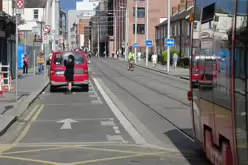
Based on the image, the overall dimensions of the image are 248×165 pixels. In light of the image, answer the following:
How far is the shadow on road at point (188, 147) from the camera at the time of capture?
8258 millimetres

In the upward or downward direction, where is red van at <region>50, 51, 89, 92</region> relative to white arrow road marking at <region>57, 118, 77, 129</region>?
upward

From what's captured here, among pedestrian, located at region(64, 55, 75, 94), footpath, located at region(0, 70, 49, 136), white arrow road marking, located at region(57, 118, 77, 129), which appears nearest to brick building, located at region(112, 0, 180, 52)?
pedestrian, located at region(64, 55, 75, 94)

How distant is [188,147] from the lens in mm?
9578

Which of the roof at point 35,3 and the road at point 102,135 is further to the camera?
the roof at point 35,3

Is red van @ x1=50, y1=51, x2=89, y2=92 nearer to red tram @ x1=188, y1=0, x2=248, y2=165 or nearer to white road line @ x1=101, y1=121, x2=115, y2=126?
white road line @ x1=101, y1=121, x2=115, y2=126

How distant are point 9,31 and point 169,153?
73.0ft

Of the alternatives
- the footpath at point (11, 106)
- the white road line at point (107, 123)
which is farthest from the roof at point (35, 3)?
the white road line at point (107, 123)

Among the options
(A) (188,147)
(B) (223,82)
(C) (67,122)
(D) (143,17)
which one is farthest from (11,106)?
(D) (143,17)

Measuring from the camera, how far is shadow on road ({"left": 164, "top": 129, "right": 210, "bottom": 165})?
8258mm

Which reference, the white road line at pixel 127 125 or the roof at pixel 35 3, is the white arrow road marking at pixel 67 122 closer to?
the white road line at pixel 127 125

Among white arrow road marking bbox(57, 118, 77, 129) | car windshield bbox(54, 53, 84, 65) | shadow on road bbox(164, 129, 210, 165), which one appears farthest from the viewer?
car windshield bbox(54, 53, 84, 65)

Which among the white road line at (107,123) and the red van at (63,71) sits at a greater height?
the red van at (63,71)

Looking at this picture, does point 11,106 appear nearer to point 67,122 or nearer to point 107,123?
point 67,122

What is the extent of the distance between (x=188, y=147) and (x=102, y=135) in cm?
236
